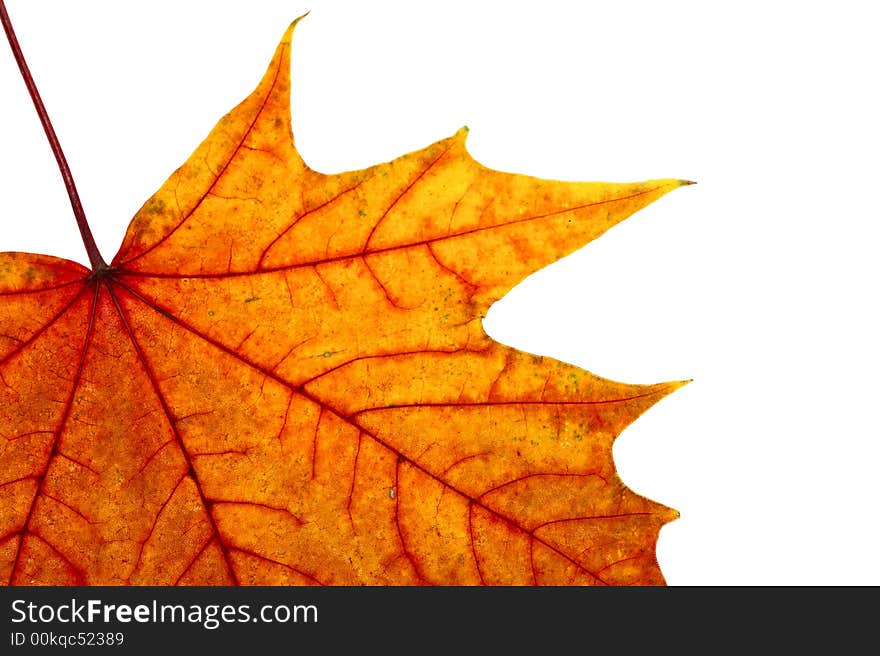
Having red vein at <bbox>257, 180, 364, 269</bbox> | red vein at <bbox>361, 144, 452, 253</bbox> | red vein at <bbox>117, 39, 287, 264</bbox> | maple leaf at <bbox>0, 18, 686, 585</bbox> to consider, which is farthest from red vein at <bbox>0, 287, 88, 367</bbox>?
red vein at <bbox>361, 144, 452, 253</bbox>

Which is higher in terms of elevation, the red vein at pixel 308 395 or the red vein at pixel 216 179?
the red vein at pixel 216 179

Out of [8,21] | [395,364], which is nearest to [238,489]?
[395,364]

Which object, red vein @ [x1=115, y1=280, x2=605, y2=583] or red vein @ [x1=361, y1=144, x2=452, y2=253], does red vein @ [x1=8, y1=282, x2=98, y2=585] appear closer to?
red vein @ [x1=115, y1=280, x2=605, y2=583]

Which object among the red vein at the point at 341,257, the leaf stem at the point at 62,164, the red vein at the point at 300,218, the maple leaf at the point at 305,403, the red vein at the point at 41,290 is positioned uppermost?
the leaf stem at the point at 62,164

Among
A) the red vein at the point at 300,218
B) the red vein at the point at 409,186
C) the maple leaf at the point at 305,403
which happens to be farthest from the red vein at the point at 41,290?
the red vein at the point at 409,186

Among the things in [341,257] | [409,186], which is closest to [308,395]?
[341,257]

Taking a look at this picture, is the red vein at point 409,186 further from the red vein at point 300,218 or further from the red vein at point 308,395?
the red vein at point 308,395

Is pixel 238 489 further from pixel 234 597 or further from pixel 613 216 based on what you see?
pixel 613 216
